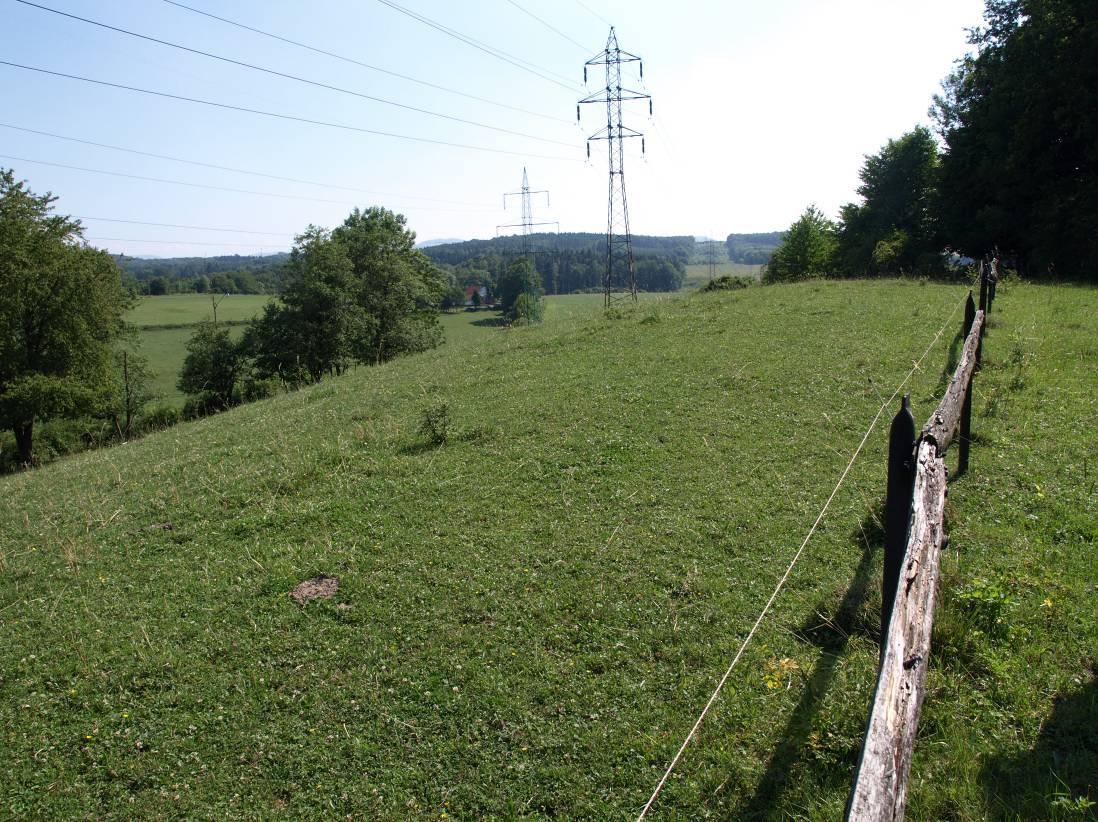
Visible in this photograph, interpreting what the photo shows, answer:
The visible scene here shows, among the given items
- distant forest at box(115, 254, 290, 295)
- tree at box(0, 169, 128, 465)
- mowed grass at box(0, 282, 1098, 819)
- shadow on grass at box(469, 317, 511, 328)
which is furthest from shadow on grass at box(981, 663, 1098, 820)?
distant forest at box(115, 254, 290, 295)

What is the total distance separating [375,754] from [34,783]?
2.29 m

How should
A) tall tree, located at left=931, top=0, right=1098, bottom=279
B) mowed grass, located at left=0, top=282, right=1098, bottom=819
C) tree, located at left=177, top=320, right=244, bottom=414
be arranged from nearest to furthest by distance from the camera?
mowed grass, located at left=0, top=282, right=1098, bottom=819 → tall tree, located at left=931, top=0, right=1098, bottom=279 → tree, located at left=177, top=320, right=244, bottom=414

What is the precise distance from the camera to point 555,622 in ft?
17.6

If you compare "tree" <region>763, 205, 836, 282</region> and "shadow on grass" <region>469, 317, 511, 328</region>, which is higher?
"tree" <region>763, 205, 836, 282</region>

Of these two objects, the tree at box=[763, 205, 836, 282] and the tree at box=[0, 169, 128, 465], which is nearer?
the tree at box=[0, 169, 128, 465]

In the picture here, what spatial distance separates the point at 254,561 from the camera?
22.5 feet

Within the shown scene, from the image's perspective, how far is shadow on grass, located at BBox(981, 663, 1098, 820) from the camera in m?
3.03

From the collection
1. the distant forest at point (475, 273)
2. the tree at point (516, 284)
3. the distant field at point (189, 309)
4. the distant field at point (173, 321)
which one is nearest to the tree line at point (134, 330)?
the distant field at point (173, 321)

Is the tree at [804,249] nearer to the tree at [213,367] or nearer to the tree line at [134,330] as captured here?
the tree line at [134,330]

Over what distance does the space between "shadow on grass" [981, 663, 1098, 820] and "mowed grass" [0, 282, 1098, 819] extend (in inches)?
0.7

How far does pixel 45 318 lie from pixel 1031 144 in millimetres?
44947

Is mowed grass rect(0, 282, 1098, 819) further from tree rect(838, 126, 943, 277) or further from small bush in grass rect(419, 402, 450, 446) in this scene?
tree rect(838, 126, 943, 277)

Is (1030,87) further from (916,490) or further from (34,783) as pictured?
(34,783)

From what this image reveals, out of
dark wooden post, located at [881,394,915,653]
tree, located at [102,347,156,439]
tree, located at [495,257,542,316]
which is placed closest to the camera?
dark wooden post, located at [881,394,915,653]
